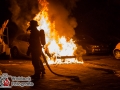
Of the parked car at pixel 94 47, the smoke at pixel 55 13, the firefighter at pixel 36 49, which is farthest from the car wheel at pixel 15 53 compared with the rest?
the firefighter at pixel 36 49

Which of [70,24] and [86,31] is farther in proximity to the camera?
[86,31]

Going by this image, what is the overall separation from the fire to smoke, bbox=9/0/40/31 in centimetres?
392

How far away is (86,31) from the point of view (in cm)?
3172

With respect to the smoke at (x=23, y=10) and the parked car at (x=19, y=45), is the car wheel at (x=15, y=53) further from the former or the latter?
the smoke at (x=23, y=10)

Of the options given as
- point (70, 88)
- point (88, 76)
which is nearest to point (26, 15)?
point (88, 76)

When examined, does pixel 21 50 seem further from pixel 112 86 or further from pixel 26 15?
pixel 112 86

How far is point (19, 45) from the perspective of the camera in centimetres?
2014

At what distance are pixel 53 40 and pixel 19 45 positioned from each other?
3.01 m

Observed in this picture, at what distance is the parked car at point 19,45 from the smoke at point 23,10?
6.02 feet

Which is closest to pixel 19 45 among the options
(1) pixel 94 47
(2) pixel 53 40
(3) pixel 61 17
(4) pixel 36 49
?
(2) pixel 53 40

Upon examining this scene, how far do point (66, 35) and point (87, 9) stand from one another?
11016 mm

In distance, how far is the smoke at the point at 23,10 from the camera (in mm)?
22953

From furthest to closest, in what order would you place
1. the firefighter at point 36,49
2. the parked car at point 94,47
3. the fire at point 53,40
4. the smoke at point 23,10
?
the smoke at point 23,10, the parked car at point 94,47, the fire at point 53,40, the firefighter at point 36,49

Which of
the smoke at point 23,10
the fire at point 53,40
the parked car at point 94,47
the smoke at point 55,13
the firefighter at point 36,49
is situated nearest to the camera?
the firefighter at point 36,49
